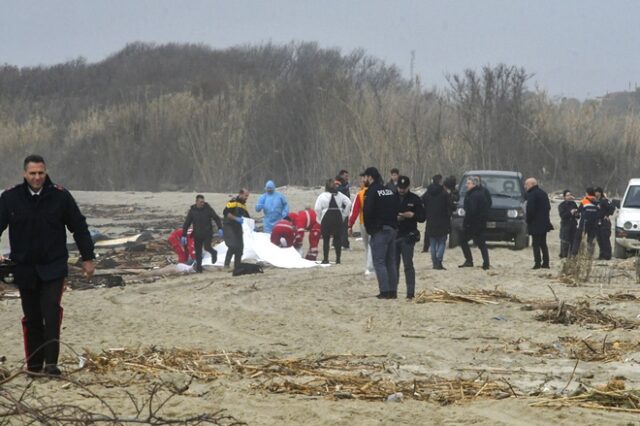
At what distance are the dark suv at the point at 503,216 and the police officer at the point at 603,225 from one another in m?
2.28

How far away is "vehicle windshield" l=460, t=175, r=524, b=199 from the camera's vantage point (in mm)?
28297

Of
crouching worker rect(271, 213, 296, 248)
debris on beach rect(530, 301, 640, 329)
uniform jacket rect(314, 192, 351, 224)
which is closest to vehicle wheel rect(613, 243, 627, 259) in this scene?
uniform jacket rect(314, 192, 351, 224)

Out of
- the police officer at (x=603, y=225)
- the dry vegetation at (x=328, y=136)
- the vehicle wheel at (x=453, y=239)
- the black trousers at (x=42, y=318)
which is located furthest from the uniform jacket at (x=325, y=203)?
the dry vegetation at (x=328, y=136)

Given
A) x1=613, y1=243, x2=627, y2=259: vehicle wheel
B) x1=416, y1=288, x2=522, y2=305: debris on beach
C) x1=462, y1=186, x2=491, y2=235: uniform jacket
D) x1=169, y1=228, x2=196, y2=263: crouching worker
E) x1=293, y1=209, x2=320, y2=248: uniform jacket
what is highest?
x1=462, y1=186, x2=491, y2=235: uniform jacket

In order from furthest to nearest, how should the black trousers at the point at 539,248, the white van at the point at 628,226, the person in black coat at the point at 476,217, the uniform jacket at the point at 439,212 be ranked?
the white van at the point at 628,226 < the black trousers at the point at 539,248 < the person in black coat at the point at 476,217 < the uniform jacket at the point at 439,212

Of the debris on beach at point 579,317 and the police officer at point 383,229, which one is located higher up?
the police officer at point 383,229

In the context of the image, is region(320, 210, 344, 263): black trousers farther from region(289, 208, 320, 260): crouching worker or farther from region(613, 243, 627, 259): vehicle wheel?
region(613, 243, 627, 259): vehicle wheel

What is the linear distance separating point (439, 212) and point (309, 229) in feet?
11.6

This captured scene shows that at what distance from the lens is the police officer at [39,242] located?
1013cm

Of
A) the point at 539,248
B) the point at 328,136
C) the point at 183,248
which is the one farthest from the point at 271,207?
the point at 328,136

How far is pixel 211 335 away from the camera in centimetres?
1332

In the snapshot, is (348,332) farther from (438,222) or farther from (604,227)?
(604,227)

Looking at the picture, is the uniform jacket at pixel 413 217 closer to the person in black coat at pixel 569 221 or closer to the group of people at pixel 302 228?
the group of people at pixel 302 228

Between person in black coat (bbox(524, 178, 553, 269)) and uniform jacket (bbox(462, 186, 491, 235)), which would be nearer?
uniform jacket (bbox(462, 186, 491, 235))
